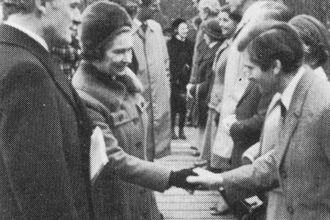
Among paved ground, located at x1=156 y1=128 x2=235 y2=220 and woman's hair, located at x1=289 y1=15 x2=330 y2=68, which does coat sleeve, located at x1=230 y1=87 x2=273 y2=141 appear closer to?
woman's hair, located at x1=289 y1=15 x2=330 y2=68

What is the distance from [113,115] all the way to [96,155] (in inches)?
33.0

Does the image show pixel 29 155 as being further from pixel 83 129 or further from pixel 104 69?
pixel 104 69

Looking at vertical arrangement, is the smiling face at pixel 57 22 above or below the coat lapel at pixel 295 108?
above

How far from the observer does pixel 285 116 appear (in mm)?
3447

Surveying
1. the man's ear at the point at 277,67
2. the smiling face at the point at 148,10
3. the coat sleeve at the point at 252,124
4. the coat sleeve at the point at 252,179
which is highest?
the man's ear at the point at 277,67

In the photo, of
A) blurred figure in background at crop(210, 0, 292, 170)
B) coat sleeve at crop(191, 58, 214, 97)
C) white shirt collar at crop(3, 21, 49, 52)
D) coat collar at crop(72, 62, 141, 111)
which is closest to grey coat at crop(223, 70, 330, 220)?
coat collar at crop(72, 62, 141, 111)

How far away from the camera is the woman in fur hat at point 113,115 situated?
3.51 metres

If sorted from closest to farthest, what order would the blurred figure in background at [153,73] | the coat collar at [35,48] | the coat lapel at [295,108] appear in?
the coat collar at [35,48] < the coat lapel at [295,108] < the blurred figure in background at [153,73]

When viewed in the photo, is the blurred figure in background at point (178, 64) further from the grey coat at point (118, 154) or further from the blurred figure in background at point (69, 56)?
the grey coat at point (118, 154)

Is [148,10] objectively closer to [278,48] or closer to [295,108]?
[278,48]

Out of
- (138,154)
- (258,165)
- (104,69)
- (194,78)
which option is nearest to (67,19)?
(104,69)

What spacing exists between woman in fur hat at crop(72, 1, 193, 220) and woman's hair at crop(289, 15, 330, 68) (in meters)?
1.19

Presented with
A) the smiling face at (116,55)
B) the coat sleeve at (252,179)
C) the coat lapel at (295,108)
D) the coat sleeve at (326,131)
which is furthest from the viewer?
the coat sleeve at (252,179)

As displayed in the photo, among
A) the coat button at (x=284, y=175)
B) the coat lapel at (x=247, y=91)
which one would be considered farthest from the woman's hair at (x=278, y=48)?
the coat lapel at (x=247, y=91)
